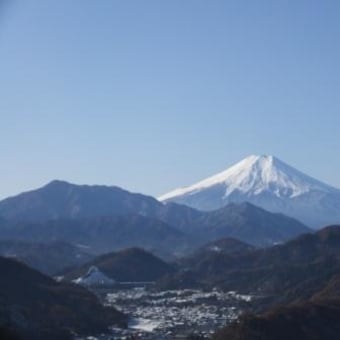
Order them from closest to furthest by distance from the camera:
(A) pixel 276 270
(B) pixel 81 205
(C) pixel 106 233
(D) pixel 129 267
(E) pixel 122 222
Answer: (A) pixel 276 270 → (D) pixel 129 267 → (C) pixel 106 233 → (E) pixel 122 222 → (B) pixel 81 205

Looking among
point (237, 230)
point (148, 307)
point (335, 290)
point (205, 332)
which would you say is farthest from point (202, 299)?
point (237, 230)

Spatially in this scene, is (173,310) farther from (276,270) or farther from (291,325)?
(291,325)

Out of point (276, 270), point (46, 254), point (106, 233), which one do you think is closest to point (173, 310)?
point (276, 270)

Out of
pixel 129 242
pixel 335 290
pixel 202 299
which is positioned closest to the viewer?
pixel 335 290

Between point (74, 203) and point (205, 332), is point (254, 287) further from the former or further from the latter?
point (74, 203)

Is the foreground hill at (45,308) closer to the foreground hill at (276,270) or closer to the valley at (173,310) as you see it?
the valley at (173,310)
